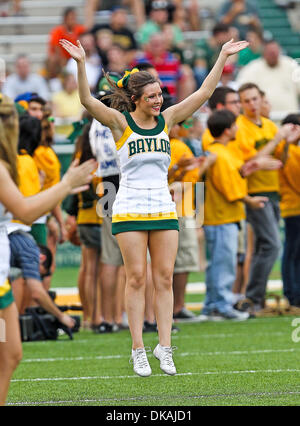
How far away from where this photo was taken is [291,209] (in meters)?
11.4

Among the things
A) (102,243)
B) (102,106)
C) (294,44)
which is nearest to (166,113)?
(102,106)

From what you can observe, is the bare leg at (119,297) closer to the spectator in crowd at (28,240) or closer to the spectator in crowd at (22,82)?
the spectator in crowd at (28,240)

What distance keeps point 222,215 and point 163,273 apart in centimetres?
403

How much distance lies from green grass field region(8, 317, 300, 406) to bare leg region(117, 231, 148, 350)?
15.4 inches

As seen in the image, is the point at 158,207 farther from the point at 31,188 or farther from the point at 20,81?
the point at 20,81

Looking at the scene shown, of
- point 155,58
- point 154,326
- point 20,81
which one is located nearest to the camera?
point 154,326

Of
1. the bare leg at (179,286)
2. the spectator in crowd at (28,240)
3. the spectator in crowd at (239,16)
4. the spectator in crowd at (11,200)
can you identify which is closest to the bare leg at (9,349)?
the spectator in crowd at (11,200)

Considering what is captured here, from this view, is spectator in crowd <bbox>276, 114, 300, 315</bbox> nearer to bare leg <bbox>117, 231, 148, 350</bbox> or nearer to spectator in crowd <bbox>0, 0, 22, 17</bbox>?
bare leg <bbox>117, 231, 148, 350</bbox>

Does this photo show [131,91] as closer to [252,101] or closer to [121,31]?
[252,101]

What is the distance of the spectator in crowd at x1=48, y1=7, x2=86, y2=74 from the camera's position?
736 inches

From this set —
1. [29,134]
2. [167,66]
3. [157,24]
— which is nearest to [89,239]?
[29,134]

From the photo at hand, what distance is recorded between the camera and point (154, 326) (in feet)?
33.2

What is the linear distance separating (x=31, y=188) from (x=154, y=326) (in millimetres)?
1910

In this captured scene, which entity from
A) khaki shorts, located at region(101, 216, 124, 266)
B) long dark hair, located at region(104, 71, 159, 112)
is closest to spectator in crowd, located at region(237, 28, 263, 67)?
khaki shorts, located at region(101, 216, 124, 266)
